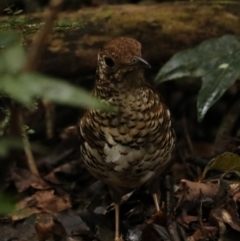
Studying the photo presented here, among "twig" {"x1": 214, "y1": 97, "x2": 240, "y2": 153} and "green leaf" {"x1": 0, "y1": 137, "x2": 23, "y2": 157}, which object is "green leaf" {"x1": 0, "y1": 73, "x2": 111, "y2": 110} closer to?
"green leaf" {"x1": 0, "y1": 137, "x2": 23, "y2": 157}

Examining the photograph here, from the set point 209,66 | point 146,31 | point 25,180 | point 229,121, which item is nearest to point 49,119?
point 25,180

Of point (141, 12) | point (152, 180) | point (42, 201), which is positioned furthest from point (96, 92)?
point (141, 12)

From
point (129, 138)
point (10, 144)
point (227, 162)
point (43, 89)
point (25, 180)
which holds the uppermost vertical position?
point (43, 89)

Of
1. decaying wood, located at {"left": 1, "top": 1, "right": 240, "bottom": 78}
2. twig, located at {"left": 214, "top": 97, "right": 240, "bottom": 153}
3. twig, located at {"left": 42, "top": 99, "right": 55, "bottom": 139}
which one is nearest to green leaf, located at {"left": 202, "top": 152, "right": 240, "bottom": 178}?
twig, located at {"left": 214, "top": 97, "right": 240, "bottom": 153}

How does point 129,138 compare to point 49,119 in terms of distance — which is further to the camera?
point 49,119

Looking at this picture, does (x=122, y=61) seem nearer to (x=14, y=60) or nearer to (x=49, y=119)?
(x=14, y=60)
